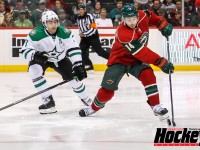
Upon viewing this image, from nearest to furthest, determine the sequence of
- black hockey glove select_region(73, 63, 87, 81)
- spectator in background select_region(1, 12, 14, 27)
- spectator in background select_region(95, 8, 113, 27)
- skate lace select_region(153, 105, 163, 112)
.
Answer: skate lace select_region(153, 105, 163, 112), black hockey glove select_region(73, 63, 87, 81), spectator in background select_region(1, 12, 14, 27), spectator in background select_region(95, 8, 113, 27)

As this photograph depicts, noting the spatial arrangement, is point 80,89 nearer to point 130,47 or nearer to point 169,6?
point 130,47

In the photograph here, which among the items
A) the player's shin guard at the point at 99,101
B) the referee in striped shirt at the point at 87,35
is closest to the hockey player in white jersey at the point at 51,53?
the player's shin guard at the point at 99,101

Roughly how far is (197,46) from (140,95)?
12.0ft

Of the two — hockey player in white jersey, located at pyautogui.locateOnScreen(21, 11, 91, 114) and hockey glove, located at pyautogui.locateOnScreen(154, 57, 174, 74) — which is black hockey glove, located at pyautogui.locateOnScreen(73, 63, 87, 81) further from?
hockey glove, located at pyautogui.locateOnScreen(154, 57, 174, 74)

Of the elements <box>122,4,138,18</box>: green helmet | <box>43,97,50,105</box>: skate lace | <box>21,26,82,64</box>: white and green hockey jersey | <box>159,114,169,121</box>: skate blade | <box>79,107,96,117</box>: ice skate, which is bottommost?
<box>79,107,96,117</box>: ice skate

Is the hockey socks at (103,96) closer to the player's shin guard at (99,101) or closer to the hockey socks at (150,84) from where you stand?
the player's shin guard at (99,101)

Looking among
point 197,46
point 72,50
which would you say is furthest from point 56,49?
point 197,46

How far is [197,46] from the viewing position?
35.2ft

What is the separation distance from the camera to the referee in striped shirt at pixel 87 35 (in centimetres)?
1020

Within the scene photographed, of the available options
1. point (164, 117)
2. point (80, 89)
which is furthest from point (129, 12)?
point (80, 89)

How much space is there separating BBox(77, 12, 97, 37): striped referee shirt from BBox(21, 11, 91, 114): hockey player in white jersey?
165 inches

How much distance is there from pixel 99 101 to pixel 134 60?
0.49m

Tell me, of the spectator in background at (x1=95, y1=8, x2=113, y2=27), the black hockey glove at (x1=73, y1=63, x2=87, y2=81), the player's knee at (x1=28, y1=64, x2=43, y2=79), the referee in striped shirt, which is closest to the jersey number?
the black hockey glove at (x1=73, y1=63, x2=87, y2=81)

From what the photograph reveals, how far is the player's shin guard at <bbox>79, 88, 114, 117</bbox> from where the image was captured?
5531 mm
